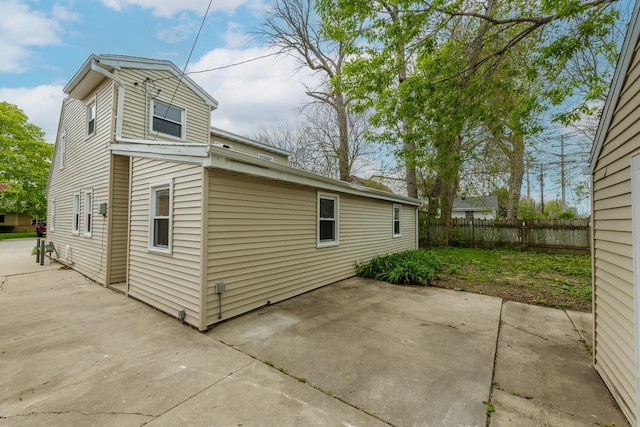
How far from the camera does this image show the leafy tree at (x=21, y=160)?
18734mm

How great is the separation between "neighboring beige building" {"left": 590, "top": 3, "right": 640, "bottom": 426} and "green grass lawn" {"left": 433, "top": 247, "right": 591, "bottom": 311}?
9.76 feet

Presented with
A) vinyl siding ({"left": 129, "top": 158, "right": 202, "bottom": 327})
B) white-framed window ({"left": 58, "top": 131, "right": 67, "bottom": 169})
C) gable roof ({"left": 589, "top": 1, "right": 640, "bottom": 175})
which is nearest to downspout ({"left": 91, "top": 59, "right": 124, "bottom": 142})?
vinyl siding ({"left": 129, "top": 158, "right": 202, "bottom": 327})

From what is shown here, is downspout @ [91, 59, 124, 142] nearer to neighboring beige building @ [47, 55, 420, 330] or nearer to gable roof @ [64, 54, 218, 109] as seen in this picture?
neighboring beige building @ [47, 55, 420, 330]

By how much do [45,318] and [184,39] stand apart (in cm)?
611

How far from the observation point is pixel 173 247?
4.49 m

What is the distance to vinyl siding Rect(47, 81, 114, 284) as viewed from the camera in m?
6.65

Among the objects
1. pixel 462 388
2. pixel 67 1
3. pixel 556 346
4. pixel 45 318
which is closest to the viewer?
pixel 462 388

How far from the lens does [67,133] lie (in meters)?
9.05

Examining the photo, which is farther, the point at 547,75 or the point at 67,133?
the point at 67,133

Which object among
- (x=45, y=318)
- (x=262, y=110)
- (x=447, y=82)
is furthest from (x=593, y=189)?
(x=262, y=110)

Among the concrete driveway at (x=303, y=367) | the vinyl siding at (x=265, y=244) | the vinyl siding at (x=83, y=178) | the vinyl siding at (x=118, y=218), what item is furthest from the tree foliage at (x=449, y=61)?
the vinyl siding at (x=83, y=178)

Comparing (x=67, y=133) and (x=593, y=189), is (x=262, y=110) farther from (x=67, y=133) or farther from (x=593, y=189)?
(x=593, y=189)

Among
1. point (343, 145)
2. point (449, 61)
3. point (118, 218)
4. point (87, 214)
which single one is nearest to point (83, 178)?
point (87, 214)

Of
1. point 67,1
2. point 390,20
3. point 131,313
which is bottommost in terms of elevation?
point 131,313
